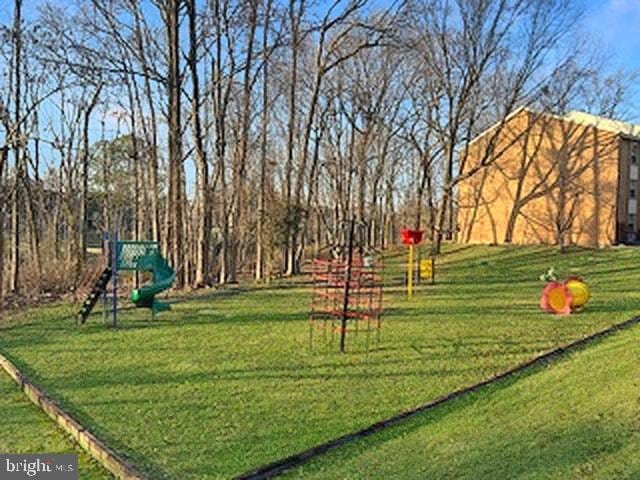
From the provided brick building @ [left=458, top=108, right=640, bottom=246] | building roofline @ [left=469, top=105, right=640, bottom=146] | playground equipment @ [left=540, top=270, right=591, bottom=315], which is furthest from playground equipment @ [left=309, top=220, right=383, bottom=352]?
building roofline @ [left=469, top=105, right=640, bottom=146]

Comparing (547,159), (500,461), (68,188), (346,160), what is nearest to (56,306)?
(68,188)

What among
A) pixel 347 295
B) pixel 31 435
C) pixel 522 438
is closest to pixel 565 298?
pixel 347 295

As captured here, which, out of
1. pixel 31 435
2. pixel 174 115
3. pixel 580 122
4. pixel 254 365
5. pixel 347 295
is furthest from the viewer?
pixel 580 122

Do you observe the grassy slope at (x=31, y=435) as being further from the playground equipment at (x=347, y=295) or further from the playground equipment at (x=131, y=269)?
the playground equipment at (x=131, y=269)

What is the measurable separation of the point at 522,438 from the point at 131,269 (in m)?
8.46

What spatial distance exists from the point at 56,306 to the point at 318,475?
9994 millimetres

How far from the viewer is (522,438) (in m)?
4.21

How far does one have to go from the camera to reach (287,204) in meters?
18.1

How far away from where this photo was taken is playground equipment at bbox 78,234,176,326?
10.4 meters

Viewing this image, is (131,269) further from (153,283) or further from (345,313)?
(345,313)

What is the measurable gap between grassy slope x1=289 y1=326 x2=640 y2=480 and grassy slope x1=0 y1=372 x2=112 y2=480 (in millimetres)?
1536

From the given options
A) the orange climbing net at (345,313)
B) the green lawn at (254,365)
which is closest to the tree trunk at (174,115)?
the green lawn at (254,365)

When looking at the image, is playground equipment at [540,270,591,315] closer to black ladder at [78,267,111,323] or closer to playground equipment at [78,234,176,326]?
playground equipment at [78,234,176,326]

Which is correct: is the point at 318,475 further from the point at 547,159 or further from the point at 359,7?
the point at 547,159
